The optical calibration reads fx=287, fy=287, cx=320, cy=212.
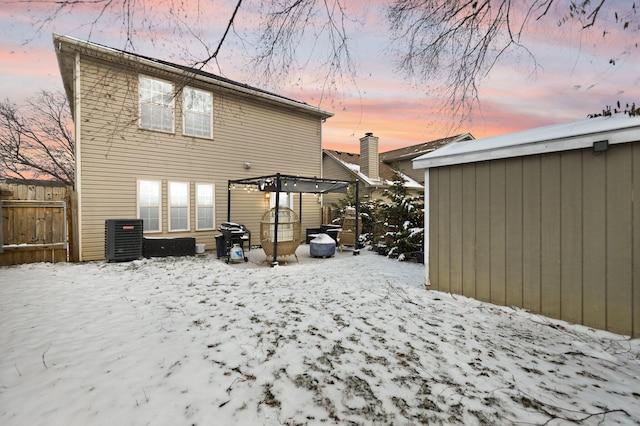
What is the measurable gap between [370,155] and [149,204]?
11.5 m

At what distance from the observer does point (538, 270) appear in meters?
3.88

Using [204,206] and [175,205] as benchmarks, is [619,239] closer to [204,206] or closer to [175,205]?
[204,206]

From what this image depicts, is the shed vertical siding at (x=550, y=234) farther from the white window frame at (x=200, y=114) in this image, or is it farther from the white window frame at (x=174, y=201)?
the white window frame at (x=200, y=114)

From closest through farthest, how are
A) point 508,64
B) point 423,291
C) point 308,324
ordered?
1. point 508,64
2. point 308,324
3. point 423,291

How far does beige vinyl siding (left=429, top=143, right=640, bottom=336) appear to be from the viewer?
3244 millimetres

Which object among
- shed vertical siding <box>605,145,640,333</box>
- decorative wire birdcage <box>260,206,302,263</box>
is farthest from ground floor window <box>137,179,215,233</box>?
shed vertical siding <box>605,145,640,333</box>

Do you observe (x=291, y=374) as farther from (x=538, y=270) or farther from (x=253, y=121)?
(x=253, y=121)

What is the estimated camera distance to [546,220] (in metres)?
3.81

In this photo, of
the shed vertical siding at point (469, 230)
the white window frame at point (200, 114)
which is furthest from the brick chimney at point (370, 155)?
the shed vertical siding at point (469, 230)

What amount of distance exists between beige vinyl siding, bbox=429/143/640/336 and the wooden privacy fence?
892 centimetres

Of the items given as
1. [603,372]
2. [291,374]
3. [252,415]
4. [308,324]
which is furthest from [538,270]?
[252,415]

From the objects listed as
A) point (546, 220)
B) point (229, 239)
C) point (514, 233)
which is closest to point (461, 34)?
point (546, 220)

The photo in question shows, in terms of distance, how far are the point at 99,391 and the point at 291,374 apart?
146 centimetres

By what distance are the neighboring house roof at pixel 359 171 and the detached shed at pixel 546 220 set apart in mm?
8996
